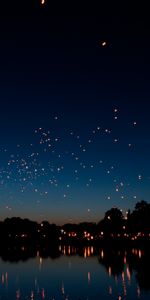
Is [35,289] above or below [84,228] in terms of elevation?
below

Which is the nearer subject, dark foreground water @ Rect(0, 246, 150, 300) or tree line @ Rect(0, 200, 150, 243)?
dark foreground water @ Rect(0, 246, 150, 300)

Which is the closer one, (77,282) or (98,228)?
(77,282)

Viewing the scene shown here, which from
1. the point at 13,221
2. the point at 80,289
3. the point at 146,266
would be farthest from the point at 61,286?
the point at 13,221

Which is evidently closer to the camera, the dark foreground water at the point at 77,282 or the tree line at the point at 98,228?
the dark foreground water at the point at 77,282

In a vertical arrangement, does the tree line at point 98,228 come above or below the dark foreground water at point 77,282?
above

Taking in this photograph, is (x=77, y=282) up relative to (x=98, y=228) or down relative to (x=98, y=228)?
down

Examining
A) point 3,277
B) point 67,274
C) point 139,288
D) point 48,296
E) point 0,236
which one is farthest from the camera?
point 0,236

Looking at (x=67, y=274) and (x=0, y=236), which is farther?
(x=0, y=236)

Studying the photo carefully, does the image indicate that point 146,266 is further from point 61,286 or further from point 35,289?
point 35,289

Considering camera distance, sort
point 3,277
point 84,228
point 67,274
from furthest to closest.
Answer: point 84,228 → point 67,274 → point 3,277

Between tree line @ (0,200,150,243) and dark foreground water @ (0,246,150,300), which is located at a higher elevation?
tree line @ (0,200,150,243)
